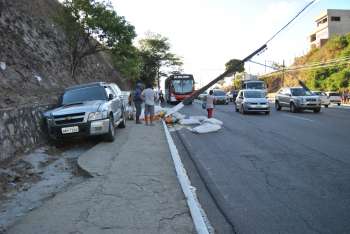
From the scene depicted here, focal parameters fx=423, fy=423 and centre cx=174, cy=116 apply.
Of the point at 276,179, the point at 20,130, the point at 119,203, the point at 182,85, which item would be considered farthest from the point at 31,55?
the point at 182,85

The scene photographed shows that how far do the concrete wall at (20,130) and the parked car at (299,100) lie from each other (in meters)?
18.6

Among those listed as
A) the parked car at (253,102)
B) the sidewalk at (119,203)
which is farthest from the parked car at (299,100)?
the sidewalk at (119,203)

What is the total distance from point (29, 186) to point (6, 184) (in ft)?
1.37

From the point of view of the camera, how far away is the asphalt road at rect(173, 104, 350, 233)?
17.7 ft

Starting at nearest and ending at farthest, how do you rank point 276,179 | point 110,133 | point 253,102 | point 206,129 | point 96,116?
point 276,179, point 96,116, point 110,133, point 206,129, point 253,102

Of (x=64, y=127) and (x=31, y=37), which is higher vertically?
(x=31, y=37)

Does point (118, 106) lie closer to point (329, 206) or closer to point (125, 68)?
point (329, 206)

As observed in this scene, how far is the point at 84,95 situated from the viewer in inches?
545

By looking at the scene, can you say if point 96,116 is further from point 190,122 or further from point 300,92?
point 300,92

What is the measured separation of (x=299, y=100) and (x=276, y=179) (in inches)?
800

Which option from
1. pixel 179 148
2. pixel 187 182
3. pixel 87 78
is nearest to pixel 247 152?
pixel 179 148

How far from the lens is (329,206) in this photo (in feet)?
19.5

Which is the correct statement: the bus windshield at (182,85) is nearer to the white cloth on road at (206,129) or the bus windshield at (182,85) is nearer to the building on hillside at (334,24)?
the white cloth on road at (206,129)

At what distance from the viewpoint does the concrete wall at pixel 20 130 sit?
9.89 m
